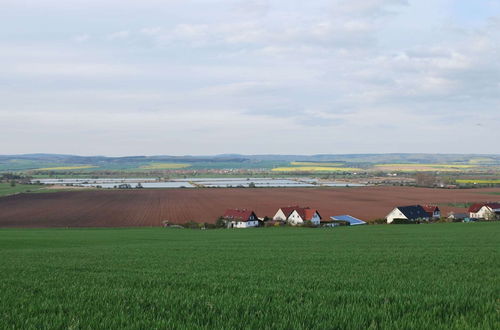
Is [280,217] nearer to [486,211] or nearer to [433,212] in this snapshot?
[433,212]

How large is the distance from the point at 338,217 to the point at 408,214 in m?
11.1

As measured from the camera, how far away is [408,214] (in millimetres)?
64938

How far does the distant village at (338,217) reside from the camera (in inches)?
2467

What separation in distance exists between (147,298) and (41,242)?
31.4 m

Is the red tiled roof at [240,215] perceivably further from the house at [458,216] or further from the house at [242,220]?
the house at [458,216]

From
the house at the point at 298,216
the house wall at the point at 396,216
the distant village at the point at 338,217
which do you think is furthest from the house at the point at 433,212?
the house at the point at 298,216

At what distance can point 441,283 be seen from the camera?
9711mm

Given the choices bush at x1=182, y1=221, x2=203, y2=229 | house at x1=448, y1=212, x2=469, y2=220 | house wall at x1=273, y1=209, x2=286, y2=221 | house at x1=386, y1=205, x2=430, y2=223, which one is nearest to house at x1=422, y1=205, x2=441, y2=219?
house at x1=386, y1=205, x2=430, y2=223

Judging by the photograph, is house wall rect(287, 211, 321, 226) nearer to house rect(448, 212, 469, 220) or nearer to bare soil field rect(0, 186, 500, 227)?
bare soil field rect(0, 186, 500, 227)

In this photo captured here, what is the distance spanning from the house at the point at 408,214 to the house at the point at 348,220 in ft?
16.7

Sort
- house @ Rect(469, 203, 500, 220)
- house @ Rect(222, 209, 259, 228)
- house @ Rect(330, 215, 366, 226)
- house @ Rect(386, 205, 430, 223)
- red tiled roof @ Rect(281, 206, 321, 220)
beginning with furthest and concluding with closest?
house @ Rect(469, 203, 500, 220) → red tiled roof @ Rect(281, 206, 321, 220) → house @ Rect(386, 205, 430, 223) → house @ Rect(222, 209, 259, 228) → house @ Rect(330, 215, 366, 226)

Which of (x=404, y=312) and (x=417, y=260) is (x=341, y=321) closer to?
(x=404, y=312)

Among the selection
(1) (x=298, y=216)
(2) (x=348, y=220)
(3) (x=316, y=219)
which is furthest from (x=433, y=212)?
(1) (x=298, y=216)

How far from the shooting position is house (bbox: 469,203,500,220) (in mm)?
65375
